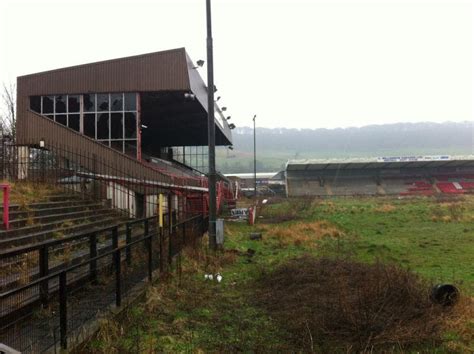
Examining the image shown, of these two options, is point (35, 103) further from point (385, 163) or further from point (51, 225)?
point (385, 163)

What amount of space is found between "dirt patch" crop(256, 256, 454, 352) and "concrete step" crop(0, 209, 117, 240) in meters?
5.63

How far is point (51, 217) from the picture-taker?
12.4 meters

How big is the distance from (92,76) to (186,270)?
2018cm

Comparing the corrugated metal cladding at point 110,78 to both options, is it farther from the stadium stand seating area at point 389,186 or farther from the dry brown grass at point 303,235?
the stadium stand seating area at point 389,186

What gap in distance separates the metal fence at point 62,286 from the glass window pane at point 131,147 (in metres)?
17.7

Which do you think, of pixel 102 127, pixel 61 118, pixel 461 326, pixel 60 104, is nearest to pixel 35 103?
pixel 60 104

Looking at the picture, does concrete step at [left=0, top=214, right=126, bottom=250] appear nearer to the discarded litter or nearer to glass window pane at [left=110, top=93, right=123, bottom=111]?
the discarded litter

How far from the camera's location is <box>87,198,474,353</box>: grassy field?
17.1 ft

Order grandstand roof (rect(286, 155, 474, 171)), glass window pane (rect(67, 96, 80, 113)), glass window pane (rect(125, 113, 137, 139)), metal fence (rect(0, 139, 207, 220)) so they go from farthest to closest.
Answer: grandstand roof (rect(286, 155, 474, 171))
glass window pane (rect(67, 96, 80, 113))
glass window pane (rect(125, 113, 137, 139))
metal fence (rect(0, 139, 207, 220))

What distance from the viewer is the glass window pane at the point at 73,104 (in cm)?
2681

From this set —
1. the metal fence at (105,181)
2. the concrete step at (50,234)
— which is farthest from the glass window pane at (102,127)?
the concrete step at (50,234)

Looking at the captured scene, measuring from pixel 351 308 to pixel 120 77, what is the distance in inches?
914

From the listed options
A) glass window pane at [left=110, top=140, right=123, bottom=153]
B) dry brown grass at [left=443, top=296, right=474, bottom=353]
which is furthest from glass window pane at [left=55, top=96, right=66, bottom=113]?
dry brown grass at [left=443, top=296, right=474, bottom=353]

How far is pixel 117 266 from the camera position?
6.39 m
